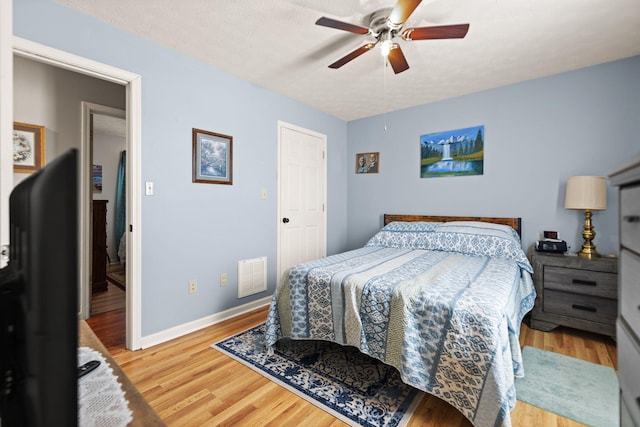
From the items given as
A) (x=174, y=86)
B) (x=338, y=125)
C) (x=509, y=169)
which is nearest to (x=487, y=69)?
(x=509, y=169)

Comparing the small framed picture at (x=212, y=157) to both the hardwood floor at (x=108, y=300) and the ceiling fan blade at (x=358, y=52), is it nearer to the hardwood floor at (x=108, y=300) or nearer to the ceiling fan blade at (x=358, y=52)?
the ceiling fan blade at (x=358, y=52)

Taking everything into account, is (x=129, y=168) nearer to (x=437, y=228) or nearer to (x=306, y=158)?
(x=306, y=158)

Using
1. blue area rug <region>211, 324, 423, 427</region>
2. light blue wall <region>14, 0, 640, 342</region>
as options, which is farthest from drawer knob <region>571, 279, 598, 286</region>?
blue area rug <region>211, 324, 423, 427</region>

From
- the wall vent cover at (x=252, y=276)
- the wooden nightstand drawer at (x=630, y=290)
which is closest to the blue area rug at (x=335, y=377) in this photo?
the wall vent cover at (x=252, y=276)

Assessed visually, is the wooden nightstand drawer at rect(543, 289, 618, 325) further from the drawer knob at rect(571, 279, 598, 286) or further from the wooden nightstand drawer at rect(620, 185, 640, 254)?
the wooden nightstand drawer at rect(620, 185, 640, 254)

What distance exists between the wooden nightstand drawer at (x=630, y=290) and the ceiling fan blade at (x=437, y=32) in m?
1.53

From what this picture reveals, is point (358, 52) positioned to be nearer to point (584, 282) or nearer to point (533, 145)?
point (533, 145)

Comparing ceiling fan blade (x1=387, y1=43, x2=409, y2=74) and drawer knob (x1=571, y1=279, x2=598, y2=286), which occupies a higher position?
ceiling fan blade (x1=387, y1=43, x2=409, y2=74)

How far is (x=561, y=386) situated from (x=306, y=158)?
3155 mm

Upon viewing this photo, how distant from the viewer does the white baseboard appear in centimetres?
235

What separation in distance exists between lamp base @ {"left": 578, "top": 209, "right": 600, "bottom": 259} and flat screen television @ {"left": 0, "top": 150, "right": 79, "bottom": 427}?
3452 millimetres

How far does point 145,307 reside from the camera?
2332mm

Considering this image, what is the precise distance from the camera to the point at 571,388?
5.95ft

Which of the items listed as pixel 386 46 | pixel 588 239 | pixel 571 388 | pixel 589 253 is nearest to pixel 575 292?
pixel 589 253
